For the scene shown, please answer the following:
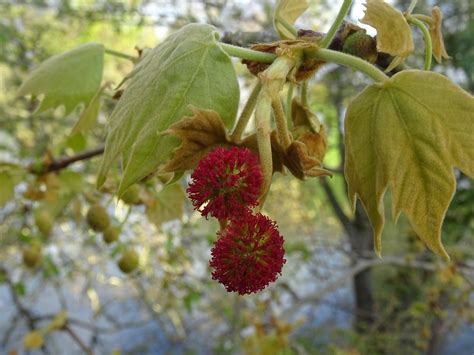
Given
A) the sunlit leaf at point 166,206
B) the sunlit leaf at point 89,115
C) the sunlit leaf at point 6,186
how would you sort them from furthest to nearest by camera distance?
1. the sunlit leaf at point 6,186
2. the sunlit leaf at point 166,206
3. the sunlit leaf at point 89,115

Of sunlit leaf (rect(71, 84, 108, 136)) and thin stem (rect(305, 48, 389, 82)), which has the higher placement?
thin stem (rect(305, 48, 389, 82))

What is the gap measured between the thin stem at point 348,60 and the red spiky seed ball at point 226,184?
13 cm

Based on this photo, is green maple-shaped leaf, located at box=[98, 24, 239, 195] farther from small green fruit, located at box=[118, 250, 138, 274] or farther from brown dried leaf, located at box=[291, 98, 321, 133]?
small green fruit, located at box=[118, 250, 138, 274]

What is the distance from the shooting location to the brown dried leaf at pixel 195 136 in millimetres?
508

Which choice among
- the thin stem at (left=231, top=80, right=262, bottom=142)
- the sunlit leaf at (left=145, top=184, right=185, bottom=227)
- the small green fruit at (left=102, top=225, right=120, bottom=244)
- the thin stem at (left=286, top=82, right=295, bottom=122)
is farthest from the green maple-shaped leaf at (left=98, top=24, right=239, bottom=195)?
the small green fruit at (left=102, top=225, right=120, bottom=244)

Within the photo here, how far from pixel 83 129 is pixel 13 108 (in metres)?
2.65

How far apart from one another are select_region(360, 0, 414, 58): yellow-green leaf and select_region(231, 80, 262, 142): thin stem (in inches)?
5.5

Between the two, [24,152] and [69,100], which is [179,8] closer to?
[24,152]

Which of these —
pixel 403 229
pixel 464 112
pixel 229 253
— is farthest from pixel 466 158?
pixel 403 229

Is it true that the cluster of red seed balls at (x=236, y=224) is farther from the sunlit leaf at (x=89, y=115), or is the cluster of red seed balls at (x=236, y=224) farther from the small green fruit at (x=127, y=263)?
the small green fruit at (x=127, y=263)

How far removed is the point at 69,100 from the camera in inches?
36.8

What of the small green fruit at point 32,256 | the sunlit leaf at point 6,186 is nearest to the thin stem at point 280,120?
the sunlit leaf at point 6,186

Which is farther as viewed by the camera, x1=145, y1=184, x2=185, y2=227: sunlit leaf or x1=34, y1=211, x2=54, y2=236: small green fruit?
x1=34, y1=211, x2=54, y2=236: small green fruit

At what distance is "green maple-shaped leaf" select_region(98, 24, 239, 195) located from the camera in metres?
0.53
